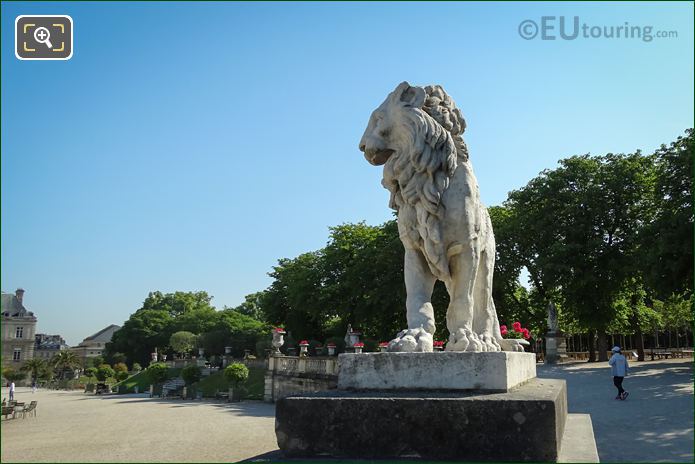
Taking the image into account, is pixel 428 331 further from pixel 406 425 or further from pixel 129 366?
pixel 129 366

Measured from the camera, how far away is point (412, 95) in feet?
15.4

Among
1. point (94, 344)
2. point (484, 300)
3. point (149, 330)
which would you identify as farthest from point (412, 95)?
point (94, 344)

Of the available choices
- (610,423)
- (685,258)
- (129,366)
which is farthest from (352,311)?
(129,366)

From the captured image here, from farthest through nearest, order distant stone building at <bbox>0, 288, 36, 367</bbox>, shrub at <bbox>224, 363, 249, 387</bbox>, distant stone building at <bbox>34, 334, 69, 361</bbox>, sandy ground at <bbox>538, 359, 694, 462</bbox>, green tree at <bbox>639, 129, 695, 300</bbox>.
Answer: distant stone building at <bbox>34, 334, 69, 361</bbox> → distant stone building at <bbox>0, 288, 36, 367</bbox> → shrub at <bbox>224, 363, 249, 387</bbox> → green tree at <bbox>639, 129, 695, 300</bbox> → sandy ground at <bbox>538, 359, 694, 462</bbox>

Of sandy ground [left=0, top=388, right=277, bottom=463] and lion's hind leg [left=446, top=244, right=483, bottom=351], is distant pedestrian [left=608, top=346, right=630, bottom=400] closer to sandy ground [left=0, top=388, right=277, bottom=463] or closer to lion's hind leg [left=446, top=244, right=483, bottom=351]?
sandy ground [left=0, top=388, right=277, bottom=463]

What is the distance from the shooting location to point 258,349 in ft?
163

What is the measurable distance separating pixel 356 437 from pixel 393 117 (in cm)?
254

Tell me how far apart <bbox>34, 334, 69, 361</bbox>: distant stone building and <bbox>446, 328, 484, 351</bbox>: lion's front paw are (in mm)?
121753

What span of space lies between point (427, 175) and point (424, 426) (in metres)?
1.97

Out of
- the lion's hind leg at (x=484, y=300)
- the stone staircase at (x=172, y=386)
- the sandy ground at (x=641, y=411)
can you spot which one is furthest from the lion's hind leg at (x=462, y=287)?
the stone staircase at (x=172, y=386)

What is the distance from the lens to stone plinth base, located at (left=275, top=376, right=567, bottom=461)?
3186mm

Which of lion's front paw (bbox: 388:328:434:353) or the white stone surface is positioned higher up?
lion's front paw (bbox: 388:328:434:353)

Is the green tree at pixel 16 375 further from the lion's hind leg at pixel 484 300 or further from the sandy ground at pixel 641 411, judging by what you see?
the lion's hind leg at pixel 484 300

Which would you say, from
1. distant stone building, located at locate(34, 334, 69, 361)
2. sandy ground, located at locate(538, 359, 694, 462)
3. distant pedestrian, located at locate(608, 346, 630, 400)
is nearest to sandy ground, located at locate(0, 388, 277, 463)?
sandy ground, located at locate(538, 359, 694, 462)
